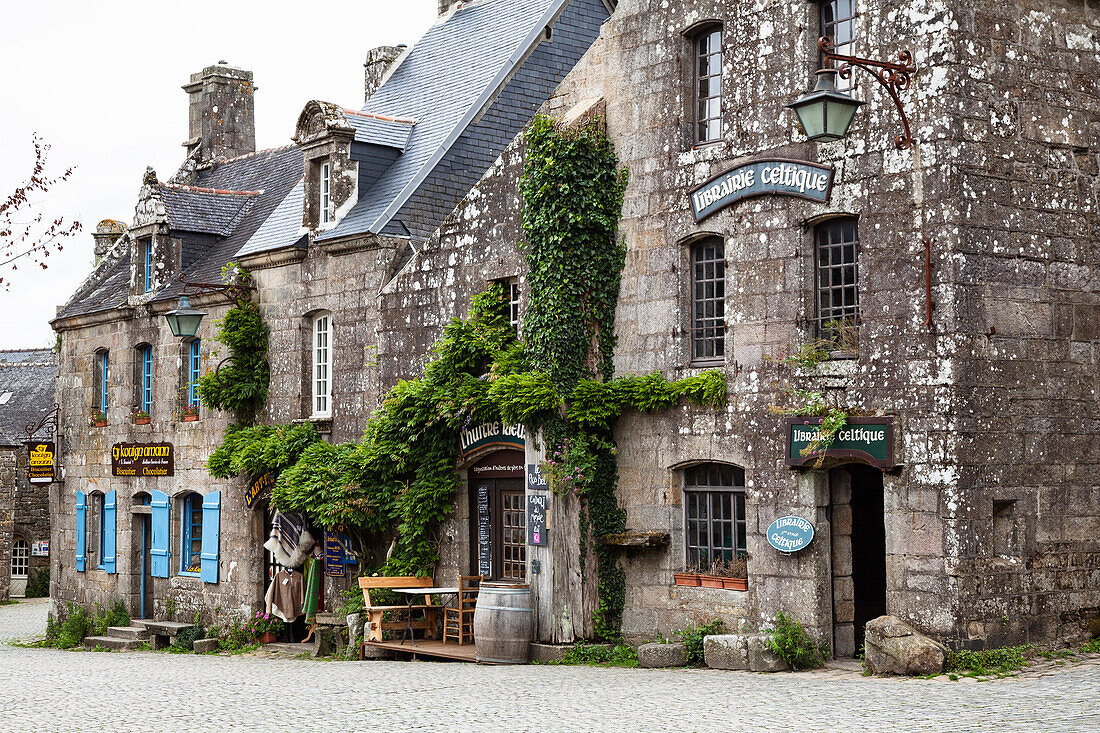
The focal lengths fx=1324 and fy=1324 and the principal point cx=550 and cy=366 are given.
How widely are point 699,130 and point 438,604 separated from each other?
699 cm

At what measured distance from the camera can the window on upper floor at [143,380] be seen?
24.8 meters

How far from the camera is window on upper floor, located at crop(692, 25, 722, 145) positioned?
15.0 meters

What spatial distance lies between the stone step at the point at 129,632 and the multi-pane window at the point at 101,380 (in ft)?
14.9

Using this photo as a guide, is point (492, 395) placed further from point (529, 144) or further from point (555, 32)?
point (555, 32)

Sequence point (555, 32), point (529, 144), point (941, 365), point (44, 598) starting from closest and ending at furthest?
1. point (941, 365)
2. point (529, 144)
3. point (555, 32)
4. point (44, 598)

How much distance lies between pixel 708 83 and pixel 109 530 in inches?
629

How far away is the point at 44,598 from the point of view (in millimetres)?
37812

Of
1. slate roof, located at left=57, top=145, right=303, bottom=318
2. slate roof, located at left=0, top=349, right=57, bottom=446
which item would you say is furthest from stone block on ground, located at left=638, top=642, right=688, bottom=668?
slate roof, located at left=0, top=349, right=57, bottom=446

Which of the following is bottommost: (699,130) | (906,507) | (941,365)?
(906,507)

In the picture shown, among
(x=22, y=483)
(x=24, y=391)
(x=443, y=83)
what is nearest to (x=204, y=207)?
(x=443, y=83)

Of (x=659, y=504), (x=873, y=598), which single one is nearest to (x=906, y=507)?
(x=873, y=598)

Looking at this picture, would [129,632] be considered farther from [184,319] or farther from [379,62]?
[379,62]

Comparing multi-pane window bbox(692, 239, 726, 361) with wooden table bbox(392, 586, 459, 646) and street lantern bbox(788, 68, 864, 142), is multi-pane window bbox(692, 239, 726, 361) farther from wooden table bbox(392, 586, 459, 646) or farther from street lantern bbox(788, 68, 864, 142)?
wooden table bbox(392, 586, 459, 646)

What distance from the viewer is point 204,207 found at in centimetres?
2514
